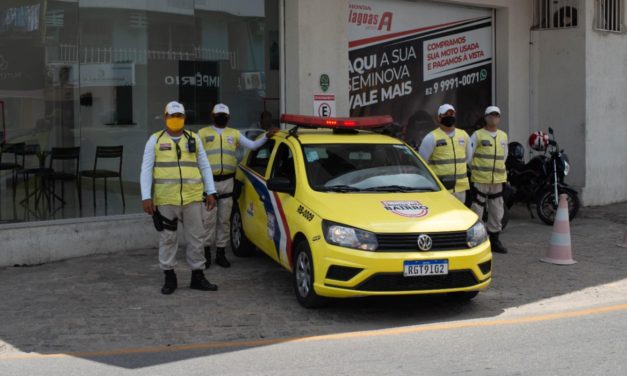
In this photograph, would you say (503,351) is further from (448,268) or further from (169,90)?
(169,90)

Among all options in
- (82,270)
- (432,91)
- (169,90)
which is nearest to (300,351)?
(82,270)

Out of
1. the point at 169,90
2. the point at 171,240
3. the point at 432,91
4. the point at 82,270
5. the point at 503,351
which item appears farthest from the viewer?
the point at 432,91

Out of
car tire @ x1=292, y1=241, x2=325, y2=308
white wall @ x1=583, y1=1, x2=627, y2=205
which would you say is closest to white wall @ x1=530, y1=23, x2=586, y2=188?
white wall @ x1=583, y1=1, x2=627, y2=205

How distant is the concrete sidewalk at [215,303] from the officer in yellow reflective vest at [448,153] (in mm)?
1173

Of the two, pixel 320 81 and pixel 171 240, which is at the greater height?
pixel 320 81

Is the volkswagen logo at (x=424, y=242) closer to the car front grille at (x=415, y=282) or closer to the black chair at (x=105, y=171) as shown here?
the car front grille at (x=415, y=282)

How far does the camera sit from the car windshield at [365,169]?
8273mm

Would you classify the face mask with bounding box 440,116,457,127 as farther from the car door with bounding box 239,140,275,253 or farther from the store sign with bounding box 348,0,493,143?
the store sign with bounding box 348,0,493,143

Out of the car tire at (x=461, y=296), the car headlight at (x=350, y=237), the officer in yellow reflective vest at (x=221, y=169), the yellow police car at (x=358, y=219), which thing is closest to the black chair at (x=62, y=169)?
the officer in yellow reflective vest at (x=221, y=169)

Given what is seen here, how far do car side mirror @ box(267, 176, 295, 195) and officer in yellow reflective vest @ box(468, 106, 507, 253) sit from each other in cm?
326

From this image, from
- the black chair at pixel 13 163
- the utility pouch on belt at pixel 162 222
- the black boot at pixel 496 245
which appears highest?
the black chair at pixel 13 163

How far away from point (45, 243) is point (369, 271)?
16.0 feet

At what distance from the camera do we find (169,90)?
38.1 ft

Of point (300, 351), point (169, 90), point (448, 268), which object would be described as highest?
point (169, 90)
